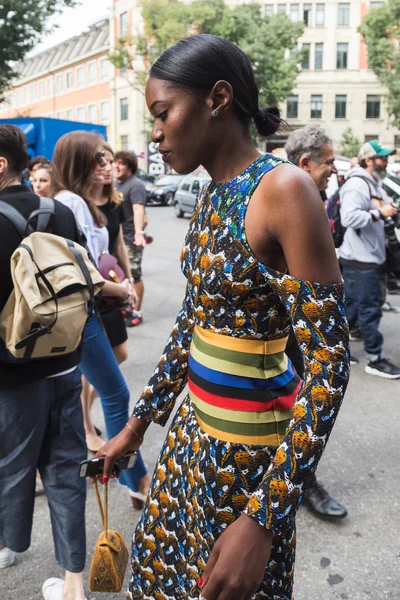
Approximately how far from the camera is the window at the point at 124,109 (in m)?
47.8

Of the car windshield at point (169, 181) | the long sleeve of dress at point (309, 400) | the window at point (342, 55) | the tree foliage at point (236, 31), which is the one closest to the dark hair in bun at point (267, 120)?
the long sleeve of dress at point (309, 400)

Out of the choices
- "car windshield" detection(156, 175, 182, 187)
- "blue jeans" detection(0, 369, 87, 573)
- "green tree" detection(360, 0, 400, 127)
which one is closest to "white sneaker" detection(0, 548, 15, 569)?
"blue jeans" detection(0, 369, 87, 573)

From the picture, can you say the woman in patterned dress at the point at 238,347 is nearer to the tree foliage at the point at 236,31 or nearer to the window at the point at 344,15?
the tree foliage at the point at 236,31

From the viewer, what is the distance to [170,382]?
1667mm

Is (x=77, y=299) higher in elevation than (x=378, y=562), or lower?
higher

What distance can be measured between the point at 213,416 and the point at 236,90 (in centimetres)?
73

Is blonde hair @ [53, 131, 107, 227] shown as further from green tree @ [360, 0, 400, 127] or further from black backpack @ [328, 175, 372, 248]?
green tree @ [360, 0, 400, 127]

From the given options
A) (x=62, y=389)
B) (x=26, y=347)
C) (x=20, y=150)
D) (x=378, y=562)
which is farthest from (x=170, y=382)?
(x=378, y=562)

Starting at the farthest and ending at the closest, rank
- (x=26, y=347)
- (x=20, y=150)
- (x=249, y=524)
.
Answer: (x=20, y=150) → (x=26, y=347) → (x=249, y=524)

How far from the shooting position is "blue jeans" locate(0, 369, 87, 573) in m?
2.17

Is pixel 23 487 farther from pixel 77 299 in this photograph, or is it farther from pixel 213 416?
pixel 213 416

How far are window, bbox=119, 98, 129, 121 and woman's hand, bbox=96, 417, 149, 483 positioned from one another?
48.8 m

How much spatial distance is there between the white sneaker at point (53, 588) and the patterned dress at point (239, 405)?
101cm

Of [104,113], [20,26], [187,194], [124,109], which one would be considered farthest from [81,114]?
[20,26]
